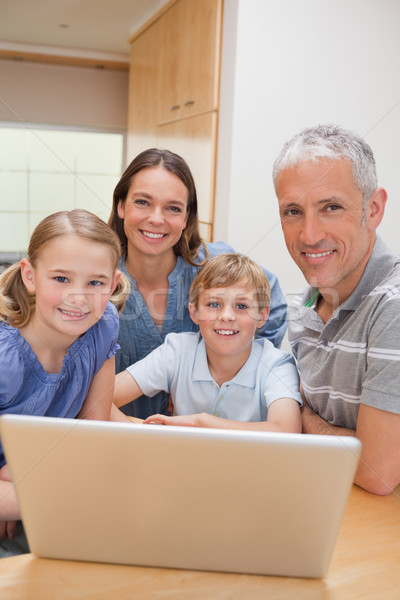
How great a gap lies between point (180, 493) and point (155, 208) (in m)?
0.64

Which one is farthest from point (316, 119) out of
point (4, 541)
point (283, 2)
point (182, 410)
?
point (4, 541)

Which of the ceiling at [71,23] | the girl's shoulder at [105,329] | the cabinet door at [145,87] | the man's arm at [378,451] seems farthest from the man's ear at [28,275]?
the ceiling at [71,23]

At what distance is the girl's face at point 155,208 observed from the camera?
1007mm

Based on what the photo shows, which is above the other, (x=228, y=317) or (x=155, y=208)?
(x=155, y=208)

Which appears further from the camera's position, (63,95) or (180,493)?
(63,95)

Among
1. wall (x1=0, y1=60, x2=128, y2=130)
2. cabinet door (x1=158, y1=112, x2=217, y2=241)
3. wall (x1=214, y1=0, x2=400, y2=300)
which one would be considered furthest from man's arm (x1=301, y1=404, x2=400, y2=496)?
wall (x1=0, y1=60, x2=128, y2=130)

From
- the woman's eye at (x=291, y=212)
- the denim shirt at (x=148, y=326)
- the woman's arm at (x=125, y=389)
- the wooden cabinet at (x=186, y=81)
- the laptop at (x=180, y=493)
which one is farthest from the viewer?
the wooden cabinet at (x=186, y=81)

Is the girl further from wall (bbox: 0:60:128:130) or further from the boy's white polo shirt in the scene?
wall (bbox: 0:60:128:130)

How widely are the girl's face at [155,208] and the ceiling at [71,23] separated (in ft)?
5.44

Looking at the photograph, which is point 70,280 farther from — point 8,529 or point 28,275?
point 8,529

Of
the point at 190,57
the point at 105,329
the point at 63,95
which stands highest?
the point at 63,95

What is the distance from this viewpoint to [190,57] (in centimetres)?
202

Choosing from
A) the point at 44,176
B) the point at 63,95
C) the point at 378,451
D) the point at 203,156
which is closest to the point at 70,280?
the point at 378,451

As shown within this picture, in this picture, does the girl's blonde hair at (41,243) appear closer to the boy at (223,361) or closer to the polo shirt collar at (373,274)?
the boy at (223,361)
